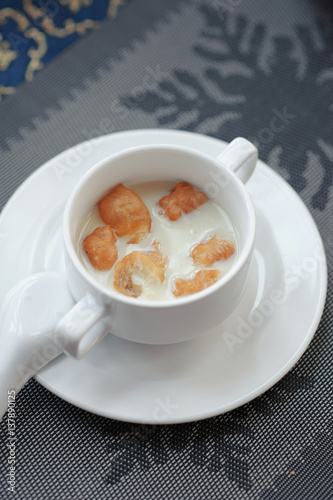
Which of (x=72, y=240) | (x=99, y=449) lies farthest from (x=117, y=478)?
(x=72, y=240)

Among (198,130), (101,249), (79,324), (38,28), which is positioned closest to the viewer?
(79,324)

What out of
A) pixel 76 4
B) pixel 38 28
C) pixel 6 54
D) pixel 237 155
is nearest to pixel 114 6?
pixel 76 4

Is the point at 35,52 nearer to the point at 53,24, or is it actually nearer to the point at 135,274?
the point at 53,24

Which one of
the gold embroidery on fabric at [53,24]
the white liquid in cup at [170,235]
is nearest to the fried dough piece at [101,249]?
the white liquid in cup at [170,235]

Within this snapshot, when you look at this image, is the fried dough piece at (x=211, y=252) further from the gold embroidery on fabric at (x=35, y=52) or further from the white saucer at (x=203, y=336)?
the gold embroidery on fabric at (x=35, y=52)

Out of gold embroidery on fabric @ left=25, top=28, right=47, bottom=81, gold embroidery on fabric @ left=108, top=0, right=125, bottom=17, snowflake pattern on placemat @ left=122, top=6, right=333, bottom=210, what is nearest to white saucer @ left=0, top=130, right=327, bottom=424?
snowflake pattern on placemat @ left=122, top=6, right=333, bottom=210

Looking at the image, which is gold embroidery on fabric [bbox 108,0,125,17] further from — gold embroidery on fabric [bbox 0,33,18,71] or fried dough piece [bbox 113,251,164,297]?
fried dough piece [bbox 113,251,164,297]
